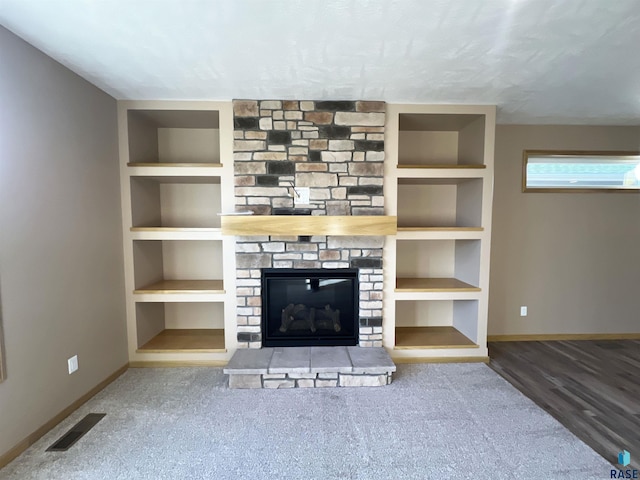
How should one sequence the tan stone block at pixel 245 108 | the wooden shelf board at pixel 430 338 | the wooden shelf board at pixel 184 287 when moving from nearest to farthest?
the tan stone block at pixel 245 108 < the wooden shelf board at pixel 184 287 < the wooden shelf board at pixel 430 338

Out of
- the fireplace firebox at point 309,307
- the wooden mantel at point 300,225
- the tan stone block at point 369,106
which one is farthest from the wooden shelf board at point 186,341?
the tan stone block at point 369,106

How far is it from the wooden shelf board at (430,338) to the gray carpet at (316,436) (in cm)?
42

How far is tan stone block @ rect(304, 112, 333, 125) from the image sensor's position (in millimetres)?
2840

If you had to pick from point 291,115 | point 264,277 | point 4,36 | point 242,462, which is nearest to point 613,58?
point 291,115

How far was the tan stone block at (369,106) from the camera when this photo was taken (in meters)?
2.84

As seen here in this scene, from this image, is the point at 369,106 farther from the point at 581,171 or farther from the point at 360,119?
the point at 581,171

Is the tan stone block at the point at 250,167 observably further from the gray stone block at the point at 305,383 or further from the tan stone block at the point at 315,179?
the gray stone block at the point at 305,383

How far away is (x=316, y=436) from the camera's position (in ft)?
6.46

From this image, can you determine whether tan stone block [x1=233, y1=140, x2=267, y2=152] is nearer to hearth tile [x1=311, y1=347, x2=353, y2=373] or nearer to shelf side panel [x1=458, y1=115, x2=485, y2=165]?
hearth tile [x1=311, y1=347, x2=353, y2=373]

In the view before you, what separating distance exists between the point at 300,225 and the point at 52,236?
183 cm

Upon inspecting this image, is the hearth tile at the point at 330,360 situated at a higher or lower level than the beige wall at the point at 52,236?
lower

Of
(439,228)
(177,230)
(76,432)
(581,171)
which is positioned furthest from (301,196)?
(581,171)

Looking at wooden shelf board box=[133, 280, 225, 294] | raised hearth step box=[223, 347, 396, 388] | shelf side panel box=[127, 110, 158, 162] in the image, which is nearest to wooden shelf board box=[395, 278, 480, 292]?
raised hearth step box=[223, 347, 396, 388]

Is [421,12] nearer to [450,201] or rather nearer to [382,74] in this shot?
[382,74]
